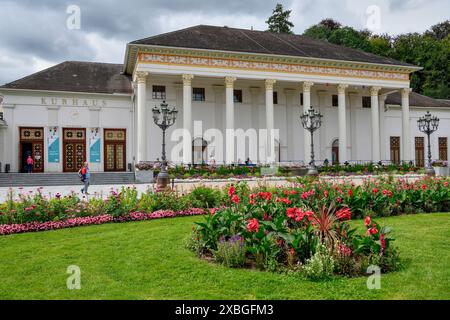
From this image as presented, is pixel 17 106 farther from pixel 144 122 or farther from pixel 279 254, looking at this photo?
pixel 279 254

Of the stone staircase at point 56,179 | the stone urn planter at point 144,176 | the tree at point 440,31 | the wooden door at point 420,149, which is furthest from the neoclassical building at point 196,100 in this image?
the tree at point 440,31

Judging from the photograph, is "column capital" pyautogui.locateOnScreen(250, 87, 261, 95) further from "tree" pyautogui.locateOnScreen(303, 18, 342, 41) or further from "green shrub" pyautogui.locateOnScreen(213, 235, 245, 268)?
"green shrub" pyautogui.locateOnScreen(213, 235, 245, 268)

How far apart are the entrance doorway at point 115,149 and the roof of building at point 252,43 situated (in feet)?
26.7

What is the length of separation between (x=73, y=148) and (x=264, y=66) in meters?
16.9

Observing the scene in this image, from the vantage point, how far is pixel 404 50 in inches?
2156

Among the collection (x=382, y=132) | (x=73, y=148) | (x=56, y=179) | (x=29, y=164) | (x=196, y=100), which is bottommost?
(x=56, y=179)

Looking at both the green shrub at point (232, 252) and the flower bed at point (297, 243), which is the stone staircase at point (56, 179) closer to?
the flower bed at point (297, 243)

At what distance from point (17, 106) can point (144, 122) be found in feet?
34.0

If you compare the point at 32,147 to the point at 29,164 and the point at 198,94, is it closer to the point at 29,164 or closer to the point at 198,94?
the point at 29,164

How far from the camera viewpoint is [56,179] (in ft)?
Answer: 80.2

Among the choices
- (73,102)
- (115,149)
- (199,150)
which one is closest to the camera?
(73,102)

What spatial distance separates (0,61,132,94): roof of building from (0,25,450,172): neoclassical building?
0.08 metres

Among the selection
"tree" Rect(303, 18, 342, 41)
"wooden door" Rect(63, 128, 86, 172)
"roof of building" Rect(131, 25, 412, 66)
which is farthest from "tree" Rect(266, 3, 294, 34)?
"wooden door" Rect(63, 128, 86, 172)

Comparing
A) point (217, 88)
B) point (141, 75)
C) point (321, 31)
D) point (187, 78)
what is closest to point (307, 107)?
point (217, 88)
